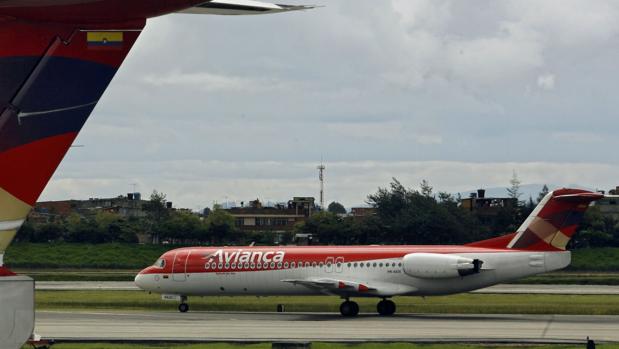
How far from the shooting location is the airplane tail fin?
4478cm

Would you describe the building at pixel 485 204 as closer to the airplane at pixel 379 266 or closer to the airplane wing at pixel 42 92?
the airplane at pixel 379 266

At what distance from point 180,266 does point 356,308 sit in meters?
9.26

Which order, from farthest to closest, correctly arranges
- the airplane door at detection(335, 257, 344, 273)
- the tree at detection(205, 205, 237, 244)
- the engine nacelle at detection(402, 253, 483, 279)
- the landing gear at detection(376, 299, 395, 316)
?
1. the tree at detection(205, 205, 237, 244)
2. the airplane door at detection(335, 257, 344, 273)
3. the landing gear at detection(376, 299, 395, 316)
4. the engine nacelle at detection(402, 253, 483, 279)

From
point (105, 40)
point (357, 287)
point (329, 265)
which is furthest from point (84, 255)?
point (105, 40)

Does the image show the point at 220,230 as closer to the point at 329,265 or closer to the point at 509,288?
the point at 509,288

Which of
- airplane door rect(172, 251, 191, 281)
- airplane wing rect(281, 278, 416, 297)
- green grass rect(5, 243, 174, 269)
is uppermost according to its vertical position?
green grass rect(5, 243, 174, 269)

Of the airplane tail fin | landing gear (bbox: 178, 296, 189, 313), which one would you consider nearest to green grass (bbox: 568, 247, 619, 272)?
the airplane tail fin

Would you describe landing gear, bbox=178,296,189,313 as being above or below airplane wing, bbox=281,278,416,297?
below

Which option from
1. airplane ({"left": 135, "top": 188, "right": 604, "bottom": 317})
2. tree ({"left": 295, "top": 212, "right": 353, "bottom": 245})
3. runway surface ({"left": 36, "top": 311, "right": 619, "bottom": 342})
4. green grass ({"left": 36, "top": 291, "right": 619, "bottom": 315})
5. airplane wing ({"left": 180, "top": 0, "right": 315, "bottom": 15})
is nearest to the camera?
airplane wing ({"left": 180, "top": 0, "right": 315, "bottom": 15})

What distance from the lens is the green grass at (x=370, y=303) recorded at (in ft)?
163

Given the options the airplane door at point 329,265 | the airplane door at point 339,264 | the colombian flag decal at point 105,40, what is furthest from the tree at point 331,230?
the colombian flag decal at point 105,40

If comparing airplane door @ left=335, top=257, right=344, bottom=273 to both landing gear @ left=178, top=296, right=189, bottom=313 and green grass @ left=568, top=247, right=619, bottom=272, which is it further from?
green grass @ left=568, top=247, right=619, bottom=272

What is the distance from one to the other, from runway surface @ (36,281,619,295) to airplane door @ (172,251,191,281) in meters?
17.7

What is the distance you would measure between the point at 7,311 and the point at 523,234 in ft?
123
